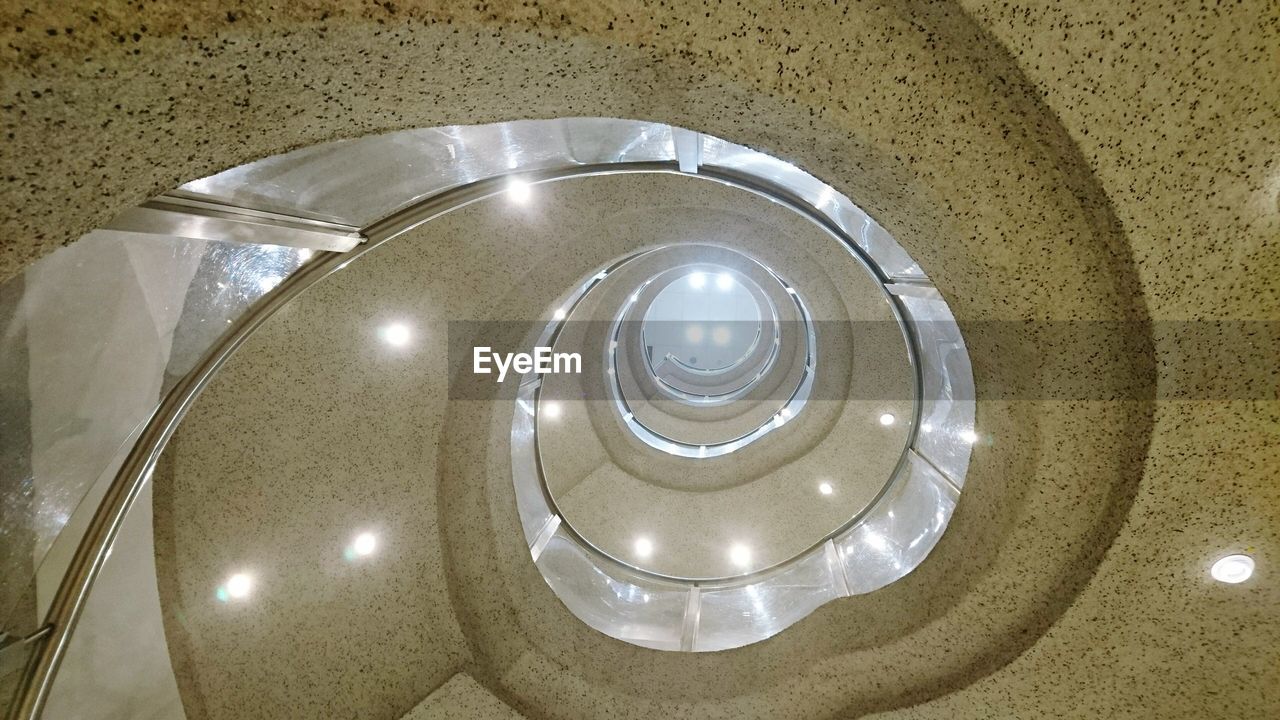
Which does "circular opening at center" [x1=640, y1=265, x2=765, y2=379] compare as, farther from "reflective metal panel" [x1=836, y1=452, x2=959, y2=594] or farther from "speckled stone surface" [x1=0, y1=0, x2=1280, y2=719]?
"speckled stone surface" [x1=0, y1=0, x2=1280, y2=719]

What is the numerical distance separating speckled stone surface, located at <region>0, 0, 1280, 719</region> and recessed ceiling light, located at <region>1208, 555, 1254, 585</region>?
0.19 feet

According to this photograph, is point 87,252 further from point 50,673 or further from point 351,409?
point 351,409

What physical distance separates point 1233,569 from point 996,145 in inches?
78.2

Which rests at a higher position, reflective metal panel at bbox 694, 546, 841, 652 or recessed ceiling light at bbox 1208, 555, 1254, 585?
recessed ceiling light at bbox 1208, 555, 1254, 585

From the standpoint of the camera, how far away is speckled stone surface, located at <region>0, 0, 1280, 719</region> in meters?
1.38

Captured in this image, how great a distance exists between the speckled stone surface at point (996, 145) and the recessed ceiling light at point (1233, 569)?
0.19ft

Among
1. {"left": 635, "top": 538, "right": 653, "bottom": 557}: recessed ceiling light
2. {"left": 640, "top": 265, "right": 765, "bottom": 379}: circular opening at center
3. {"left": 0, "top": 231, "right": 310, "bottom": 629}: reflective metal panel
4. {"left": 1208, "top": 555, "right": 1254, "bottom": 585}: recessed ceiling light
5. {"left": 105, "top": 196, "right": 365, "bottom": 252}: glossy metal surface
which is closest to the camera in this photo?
{"left": 105, "top": 196, "right": 365, "bottom": 252}: glossy metal surface

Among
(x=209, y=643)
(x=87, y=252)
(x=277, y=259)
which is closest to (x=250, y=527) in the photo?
(x=209, y=643)

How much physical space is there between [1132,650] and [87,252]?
14.5 ft

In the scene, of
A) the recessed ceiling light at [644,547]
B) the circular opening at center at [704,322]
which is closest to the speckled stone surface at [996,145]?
the recessed ceiling light at [644,547]

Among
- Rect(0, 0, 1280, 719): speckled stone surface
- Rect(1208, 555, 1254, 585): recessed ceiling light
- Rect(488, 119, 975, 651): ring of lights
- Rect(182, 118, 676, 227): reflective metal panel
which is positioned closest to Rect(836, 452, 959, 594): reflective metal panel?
Rect(488, 119, 975, 651): ring of lights

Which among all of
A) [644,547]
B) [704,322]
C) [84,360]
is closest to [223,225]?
[84,360]

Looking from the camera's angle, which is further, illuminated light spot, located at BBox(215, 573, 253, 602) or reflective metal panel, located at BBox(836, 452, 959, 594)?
Result: reflective metal panel, located at BBox(836, 452, 959, 594)

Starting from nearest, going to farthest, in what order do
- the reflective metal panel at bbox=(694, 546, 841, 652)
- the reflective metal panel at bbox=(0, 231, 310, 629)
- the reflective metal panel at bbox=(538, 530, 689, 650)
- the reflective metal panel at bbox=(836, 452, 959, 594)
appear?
the reflective metal panel at bbox=(0, 231, 310, 629) < the reflective metal panel at bbox=(836, 452, 959, 594) < the reflective metal panel at bbox=(694, 546, 841, 652) < the reflective metal panel at bbox=(538, 530, 689, 650)
